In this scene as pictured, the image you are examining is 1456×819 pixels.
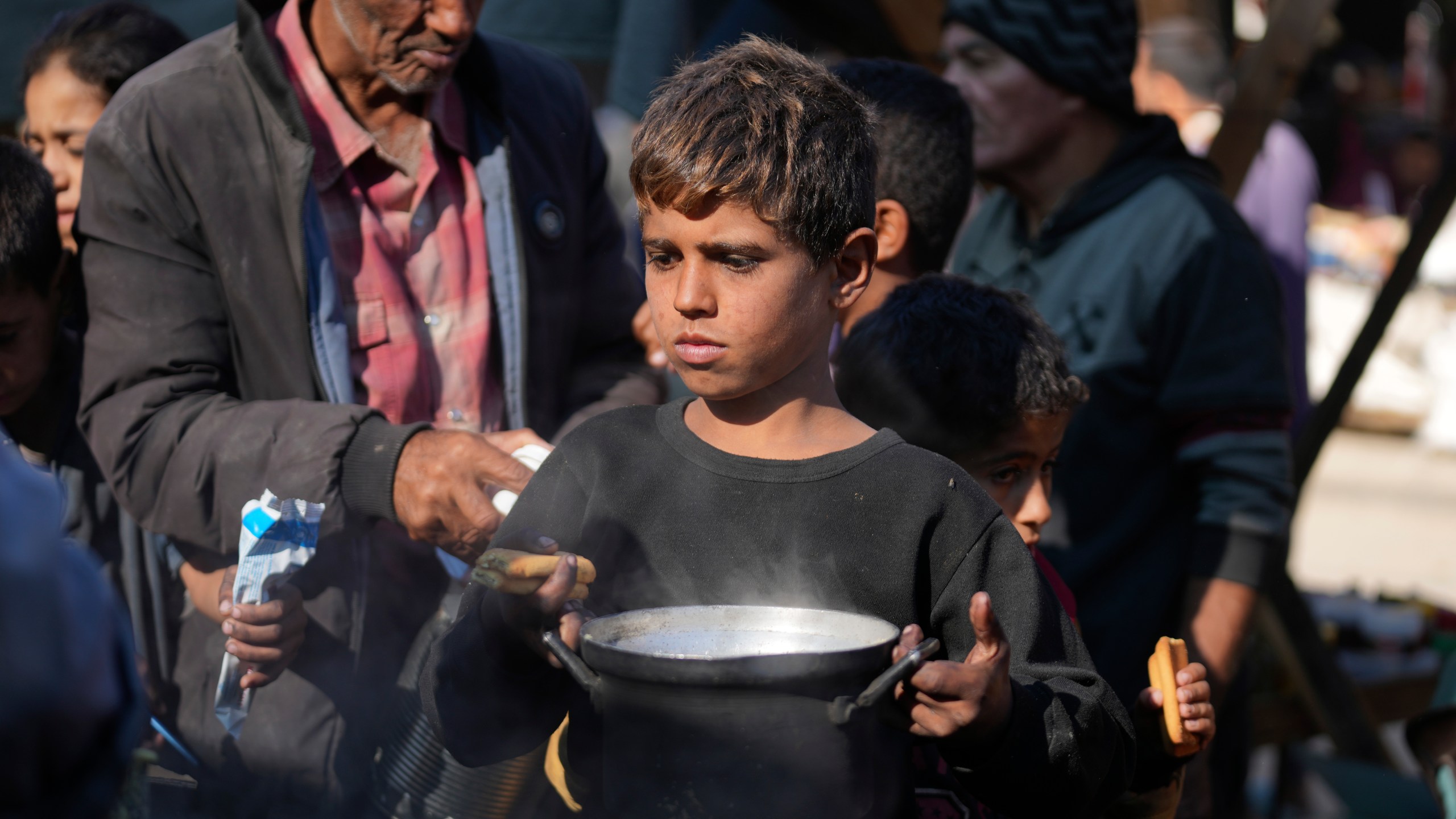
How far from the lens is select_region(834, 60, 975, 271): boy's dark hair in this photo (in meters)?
2.59

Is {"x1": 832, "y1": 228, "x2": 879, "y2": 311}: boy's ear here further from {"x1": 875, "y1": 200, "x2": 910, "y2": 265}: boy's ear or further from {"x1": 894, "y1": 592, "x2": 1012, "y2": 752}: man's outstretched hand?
{"x1": 875, "y1": 200, "x2": 910, "y2": 265}: boy's ear

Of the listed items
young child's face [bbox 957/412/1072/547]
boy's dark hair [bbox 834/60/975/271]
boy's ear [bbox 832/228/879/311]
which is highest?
boy's ear [bbox 832/228/879/311]

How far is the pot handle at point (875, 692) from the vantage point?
1295mm

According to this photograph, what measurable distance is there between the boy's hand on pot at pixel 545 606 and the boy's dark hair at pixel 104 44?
6.48 ft

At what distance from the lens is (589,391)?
105 inches

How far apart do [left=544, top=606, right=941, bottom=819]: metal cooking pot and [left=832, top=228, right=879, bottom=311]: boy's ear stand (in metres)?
0.53

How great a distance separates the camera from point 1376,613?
451 cm

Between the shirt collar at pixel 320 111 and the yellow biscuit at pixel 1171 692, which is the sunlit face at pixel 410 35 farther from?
the yellow biscuit at pixel 1171 692

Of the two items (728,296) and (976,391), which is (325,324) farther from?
(976,391)

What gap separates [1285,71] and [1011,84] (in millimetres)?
1184

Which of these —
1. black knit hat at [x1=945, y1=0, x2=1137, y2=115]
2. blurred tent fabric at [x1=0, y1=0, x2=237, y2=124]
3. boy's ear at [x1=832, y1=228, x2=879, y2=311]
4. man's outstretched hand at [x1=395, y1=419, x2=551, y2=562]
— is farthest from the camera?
blurred tent fabric at [x1=0, y1=0, x2=237, y2=124]

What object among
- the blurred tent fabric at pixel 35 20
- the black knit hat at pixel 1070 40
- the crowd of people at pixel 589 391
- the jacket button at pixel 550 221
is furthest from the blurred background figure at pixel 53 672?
the blurred tent fabric at pixel 35 20

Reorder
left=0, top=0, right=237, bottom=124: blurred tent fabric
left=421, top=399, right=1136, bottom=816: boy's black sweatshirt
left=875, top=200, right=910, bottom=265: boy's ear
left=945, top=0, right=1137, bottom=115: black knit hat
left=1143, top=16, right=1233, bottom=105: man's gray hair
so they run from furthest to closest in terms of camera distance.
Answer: left=1143, top=16, right=1233, bottom=105: man's gray hair, left=0, top=0, right=237, bottom=124: blurred tent fabric, left=945, top=0, right=1137, bottom=115: black knit hat, left=875, top=200, right=910, bottom=265: boy's ear, left=421, top=399, right=1136, bottom=816: boy's black sweatshirt

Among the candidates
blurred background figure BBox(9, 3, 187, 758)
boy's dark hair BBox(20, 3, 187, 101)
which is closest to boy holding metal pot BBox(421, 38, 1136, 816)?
blurred background figure BBox(9, 3, 187, 758)
